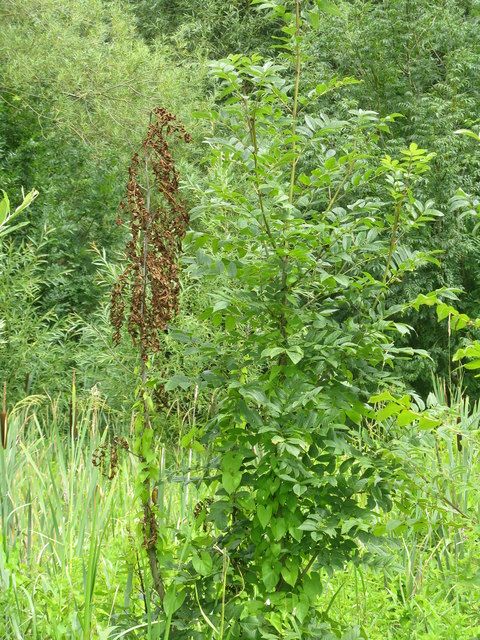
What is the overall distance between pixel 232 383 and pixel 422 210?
0.89 metres

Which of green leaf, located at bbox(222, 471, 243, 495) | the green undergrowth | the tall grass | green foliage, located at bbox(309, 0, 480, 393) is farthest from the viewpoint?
green foliage, located at bbox(309, 0, 480, 393)

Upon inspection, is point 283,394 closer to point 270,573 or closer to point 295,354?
point 295,354

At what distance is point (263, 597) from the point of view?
2416 mm

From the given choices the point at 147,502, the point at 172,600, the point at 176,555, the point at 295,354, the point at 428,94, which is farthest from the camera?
the point at 428,94

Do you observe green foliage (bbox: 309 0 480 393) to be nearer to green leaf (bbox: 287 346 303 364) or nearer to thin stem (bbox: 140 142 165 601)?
thin stem (bbox: 140 142 165 601)

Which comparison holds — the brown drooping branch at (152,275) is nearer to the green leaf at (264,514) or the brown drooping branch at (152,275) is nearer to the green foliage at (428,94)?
the green leaf at (264,514)

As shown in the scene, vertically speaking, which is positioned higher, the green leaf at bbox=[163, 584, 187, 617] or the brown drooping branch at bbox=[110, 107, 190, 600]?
the brown drooping branch at bbox=[110, 107, 190, 600]

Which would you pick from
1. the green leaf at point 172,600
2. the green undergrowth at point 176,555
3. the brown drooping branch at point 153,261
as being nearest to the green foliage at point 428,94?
the green undergrowth at point 176,555

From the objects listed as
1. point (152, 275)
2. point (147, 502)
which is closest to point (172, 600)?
point (147, 502)

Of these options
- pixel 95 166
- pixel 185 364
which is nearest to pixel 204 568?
pixel 185 364

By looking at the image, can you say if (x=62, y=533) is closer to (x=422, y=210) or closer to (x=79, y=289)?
(x=422, y=210)

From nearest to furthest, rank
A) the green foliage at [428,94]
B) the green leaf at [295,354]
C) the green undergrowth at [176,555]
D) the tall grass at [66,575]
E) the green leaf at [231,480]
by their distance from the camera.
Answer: the green leaf at [295,354], the green leaf at [231,480], the green undergrowth at [176,555], the tall grass at [66,575], the green foliage at [428,94]

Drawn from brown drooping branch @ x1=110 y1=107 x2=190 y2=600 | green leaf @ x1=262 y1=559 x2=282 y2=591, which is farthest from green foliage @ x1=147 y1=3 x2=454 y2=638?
brown drooping branch @ x1=110 y1=107 x2=190 y2=600

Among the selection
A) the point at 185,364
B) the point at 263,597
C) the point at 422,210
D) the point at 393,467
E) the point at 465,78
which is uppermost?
the point at 465,78
